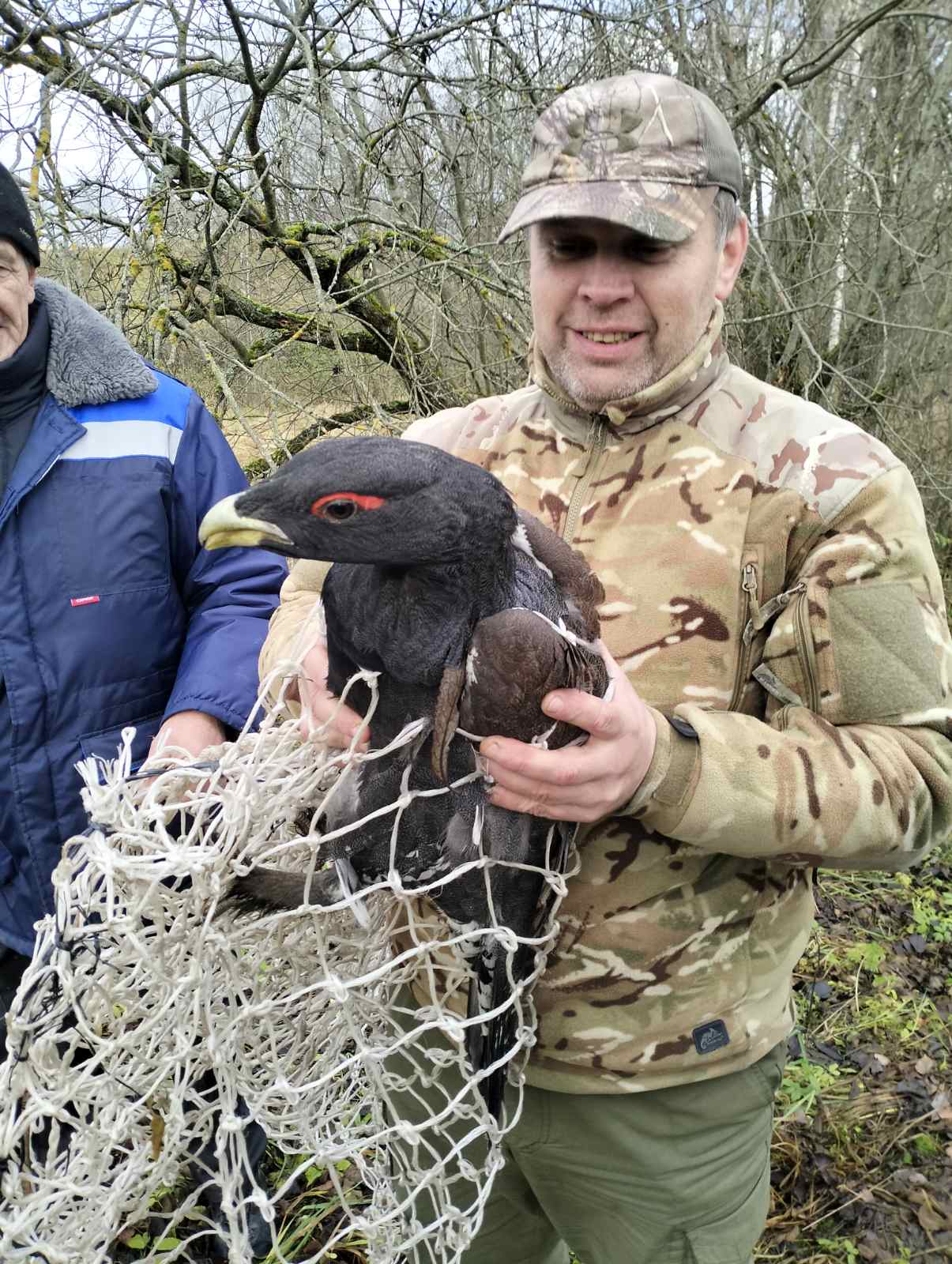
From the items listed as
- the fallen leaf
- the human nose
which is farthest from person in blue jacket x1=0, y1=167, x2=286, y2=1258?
the fallen leaf

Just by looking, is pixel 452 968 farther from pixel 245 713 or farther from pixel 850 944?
pixel 850 944

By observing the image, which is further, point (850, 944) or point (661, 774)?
point (850, 944)

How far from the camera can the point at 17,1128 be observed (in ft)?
4.28

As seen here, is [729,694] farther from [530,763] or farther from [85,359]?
[85,359]

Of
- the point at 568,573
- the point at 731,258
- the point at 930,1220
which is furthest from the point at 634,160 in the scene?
the point at 930,1220

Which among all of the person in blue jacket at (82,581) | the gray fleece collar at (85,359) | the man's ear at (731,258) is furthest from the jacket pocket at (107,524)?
the man's ear at (731,258)

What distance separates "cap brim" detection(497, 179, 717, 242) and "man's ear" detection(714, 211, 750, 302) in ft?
0.47

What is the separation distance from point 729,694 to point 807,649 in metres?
0.20

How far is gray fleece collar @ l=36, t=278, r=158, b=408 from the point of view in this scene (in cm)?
236

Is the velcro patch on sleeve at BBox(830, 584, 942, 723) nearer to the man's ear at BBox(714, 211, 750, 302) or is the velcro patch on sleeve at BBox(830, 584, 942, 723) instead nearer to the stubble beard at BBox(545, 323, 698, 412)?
the stubble beard at BBox(545, 323, 698, 412)

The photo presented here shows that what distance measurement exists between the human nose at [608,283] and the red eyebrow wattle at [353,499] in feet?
2.56

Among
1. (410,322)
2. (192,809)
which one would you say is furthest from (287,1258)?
(410,322)

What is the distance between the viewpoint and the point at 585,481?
6.20 feet

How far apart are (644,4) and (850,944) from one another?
20.6 ft
